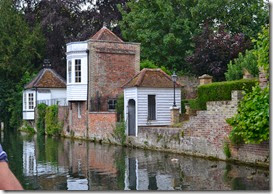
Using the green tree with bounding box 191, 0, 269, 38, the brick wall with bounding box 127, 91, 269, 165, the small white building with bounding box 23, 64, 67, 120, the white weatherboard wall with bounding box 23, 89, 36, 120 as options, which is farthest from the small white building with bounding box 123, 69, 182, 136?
the white weatherboard wall with bounding box 23, 89, 36, 120

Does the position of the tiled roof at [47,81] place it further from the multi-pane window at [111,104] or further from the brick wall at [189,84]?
the brick wall at [189,84]

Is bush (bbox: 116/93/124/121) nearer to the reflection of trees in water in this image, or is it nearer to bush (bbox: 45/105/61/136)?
A: the reflection of trees in water

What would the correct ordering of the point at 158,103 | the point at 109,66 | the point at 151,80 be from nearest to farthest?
1. the point at 151,80
2. the point at 158,103
3. the point at 109,66

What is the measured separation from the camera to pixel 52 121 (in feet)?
115

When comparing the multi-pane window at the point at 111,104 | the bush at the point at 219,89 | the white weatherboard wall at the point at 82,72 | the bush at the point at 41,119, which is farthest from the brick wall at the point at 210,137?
the bush at the point at 41,119

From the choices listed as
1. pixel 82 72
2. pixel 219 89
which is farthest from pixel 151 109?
pixel 219 89

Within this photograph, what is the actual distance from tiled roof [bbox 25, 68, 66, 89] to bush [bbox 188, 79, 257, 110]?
20.3 meters

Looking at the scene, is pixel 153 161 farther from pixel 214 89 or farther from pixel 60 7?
pixel 60 7

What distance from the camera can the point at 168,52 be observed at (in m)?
39.1

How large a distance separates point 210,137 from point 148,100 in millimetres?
8027

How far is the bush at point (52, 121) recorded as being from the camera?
34281 millimetres

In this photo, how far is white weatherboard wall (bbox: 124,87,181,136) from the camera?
82.7 feet

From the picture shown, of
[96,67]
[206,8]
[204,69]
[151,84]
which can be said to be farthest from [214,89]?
[206,8]

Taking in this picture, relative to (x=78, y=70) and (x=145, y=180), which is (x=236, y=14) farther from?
(x=145, y=180)
